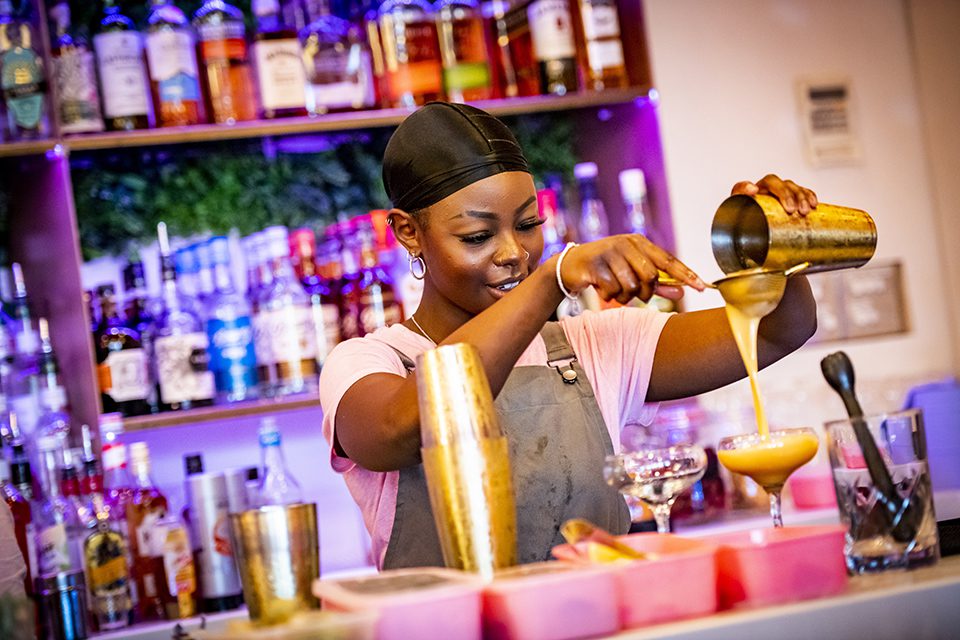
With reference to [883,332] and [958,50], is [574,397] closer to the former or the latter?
[883,332]

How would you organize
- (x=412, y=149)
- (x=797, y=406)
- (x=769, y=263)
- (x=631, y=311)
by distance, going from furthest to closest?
(x=797, y=406), (x=631, y=311), (x=412, y=149), (x=769, y=263)

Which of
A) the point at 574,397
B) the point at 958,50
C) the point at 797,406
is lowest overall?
the point at 797,406

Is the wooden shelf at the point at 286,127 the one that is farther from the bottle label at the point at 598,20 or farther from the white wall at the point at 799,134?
the white wall at the point at 799,134

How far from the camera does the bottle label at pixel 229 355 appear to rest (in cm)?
249

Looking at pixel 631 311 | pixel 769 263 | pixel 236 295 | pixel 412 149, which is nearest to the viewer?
pixel 769 263

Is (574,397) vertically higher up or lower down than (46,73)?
lower down

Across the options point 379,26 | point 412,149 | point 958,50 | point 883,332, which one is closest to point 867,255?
point 412,149

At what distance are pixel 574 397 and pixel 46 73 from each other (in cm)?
139

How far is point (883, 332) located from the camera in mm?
3004

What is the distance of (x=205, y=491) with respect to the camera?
2.38m

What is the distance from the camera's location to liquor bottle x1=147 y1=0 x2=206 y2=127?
8.18 ft

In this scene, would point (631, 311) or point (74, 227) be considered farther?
point (74, 227)

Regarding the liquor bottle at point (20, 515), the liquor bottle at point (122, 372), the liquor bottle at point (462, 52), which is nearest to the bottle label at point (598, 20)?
the liquor bottle at point (462, 52)

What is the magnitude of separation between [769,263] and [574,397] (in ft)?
1.47
